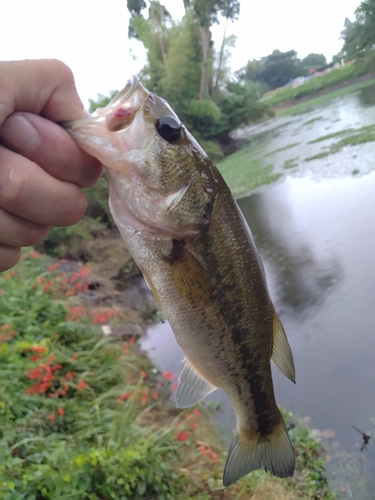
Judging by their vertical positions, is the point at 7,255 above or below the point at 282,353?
above

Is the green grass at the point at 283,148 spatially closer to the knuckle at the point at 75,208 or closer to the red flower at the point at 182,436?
the red flower at the point at 182,436

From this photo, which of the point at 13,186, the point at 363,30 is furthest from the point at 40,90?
the point at 363,30

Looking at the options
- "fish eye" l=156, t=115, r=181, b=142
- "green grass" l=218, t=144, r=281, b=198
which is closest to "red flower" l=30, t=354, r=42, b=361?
"fish eye" l=156, t=115, r=181, b=142

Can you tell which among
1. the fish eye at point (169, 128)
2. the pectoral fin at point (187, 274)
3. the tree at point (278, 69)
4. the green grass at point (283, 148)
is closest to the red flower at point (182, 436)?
the pectoral fin at point (187, 274)

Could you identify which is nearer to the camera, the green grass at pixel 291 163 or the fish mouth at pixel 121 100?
the fish mouth at pixel 121 100

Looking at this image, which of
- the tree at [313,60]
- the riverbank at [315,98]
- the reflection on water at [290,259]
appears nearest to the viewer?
the reflection on water at [290,259]

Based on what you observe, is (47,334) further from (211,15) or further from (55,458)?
(211,15)

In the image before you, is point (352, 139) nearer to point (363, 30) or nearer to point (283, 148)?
point (283, 148)
